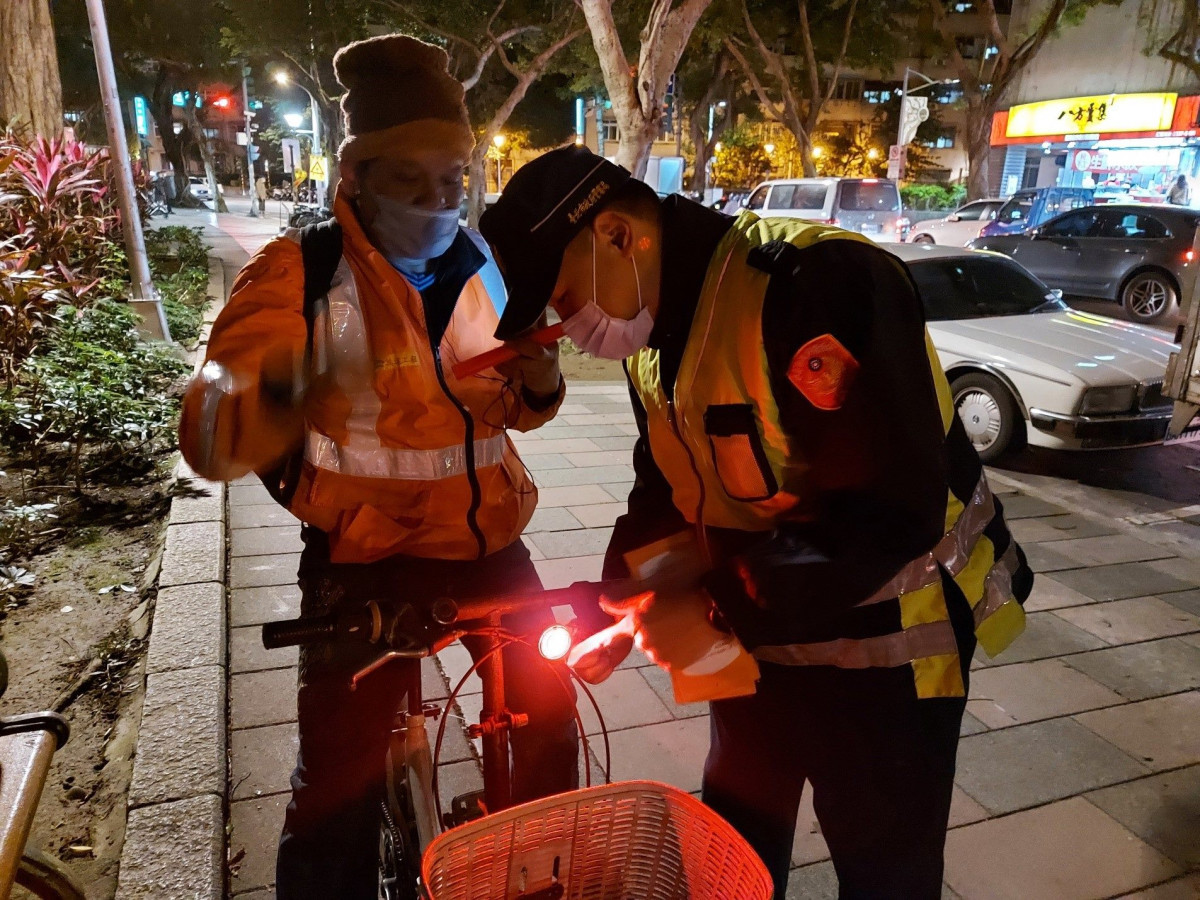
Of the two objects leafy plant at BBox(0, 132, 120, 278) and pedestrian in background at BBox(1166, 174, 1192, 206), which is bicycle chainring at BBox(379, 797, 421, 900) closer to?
leafy plant at BBox(0, 132, 120, 278)

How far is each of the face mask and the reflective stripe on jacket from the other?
683mm

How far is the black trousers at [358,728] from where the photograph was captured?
187 centimetres

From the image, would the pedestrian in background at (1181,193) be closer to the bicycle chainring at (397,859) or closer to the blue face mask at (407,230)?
the blue face mask at (407,230)

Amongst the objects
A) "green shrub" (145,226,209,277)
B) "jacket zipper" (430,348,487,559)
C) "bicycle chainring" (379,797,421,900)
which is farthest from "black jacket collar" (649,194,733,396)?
"green shrub" (145,226,209,277)

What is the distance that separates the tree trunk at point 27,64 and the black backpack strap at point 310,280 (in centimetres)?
960

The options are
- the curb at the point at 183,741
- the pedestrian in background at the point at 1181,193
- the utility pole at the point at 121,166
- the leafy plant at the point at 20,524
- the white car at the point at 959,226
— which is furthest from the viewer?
the pedestrian in background at the point at 1181,193

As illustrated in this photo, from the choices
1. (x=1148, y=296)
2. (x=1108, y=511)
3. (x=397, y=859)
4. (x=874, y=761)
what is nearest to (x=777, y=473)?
(x=874, y=761)

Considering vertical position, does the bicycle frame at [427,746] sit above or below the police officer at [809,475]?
below

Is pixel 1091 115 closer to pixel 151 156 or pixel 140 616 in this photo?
pixel 140 616

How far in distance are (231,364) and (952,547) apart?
134cm

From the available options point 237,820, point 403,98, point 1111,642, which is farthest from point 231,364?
point 1111,642

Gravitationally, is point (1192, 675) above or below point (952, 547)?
below

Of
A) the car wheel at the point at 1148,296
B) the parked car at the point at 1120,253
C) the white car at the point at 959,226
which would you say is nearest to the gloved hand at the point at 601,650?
the parked car at the point at 1120,253

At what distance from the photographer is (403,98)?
185 centimetres
